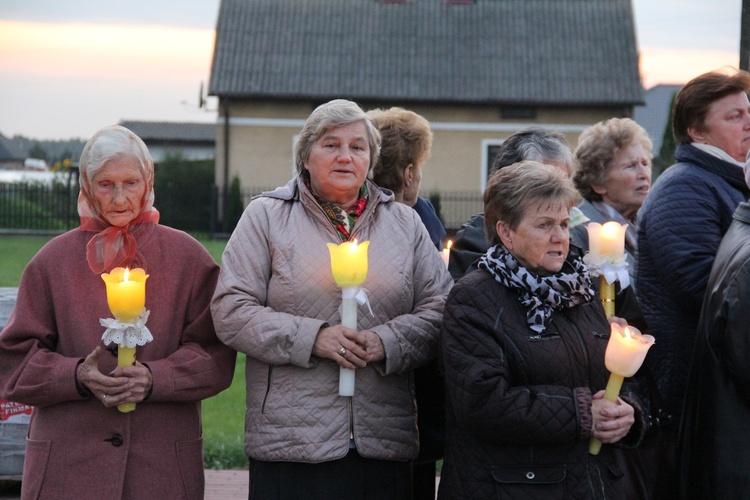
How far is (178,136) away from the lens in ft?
197

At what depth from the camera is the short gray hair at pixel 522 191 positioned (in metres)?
3.26

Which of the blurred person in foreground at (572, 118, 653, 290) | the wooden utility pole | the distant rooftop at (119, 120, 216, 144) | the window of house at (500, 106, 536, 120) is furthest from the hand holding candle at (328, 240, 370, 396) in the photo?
the distant rooftop at (119, 120, 216, 144)

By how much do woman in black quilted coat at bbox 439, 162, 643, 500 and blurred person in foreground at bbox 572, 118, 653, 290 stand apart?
1.73 metres

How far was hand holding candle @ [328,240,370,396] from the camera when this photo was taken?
3.30 meters

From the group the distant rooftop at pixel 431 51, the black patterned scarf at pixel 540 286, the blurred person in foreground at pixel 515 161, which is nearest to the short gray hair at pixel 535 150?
the blurred person in foreground at pixel 515 161

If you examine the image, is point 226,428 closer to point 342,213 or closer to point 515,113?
point 342,213

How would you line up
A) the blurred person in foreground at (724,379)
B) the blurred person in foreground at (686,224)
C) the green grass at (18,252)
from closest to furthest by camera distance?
the blurred person in foreground at (724,379) → the blurred person in foreground at (686,224) → the green grass at (18,252)

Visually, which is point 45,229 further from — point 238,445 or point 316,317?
point 316,317

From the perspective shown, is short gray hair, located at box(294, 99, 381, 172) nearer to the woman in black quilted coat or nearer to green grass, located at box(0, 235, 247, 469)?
the woman in black quilted coat

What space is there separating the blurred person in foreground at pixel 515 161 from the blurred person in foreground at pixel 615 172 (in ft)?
3.15

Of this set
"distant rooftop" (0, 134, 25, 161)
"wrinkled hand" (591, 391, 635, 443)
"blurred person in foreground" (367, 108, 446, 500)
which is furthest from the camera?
"distant rooftop" (0, 134, 25, 161)

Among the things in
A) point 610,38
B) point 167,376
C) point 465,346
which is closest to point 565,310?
point 465,346

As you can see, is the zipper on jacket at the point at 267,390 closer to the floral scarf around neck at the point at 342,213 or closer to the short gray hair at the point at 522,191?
the floral scarf around neck at the point at 342,213

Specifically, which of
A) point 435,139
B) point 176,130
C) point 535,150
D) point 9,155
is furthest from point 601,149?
point 9,155
